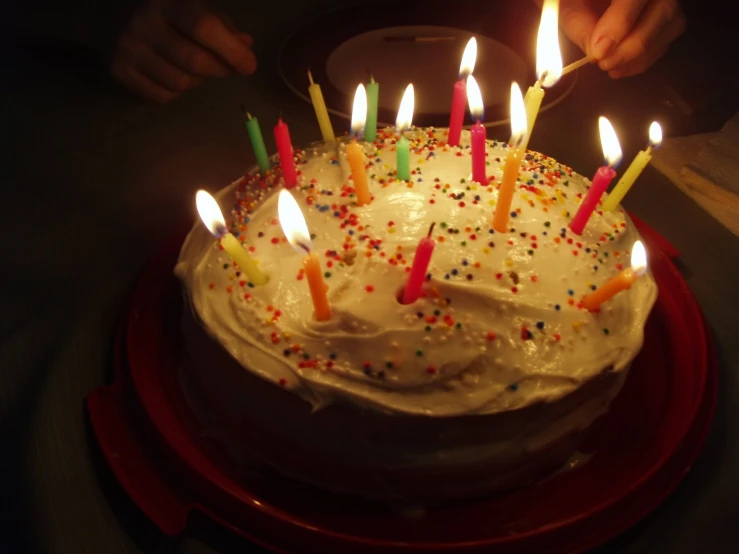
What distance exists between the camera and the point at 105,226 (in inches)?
89.7

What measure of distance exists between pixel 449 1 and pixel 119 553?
9.96ft

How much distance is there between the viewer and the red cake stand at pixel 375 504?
1.44 metres

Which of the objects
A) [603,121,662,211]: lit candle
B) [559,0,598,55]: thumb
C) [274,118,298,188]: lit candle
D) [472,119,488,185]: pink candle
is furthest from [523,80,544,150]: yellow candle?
[559,0,598,55]: thumb

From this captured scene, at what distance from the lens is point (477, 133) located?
1578 millimetres

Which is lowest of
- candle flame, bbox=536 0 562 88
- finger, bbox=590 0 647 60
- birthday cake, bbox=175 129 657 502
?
birthday cake, bbox=175 129 657 502

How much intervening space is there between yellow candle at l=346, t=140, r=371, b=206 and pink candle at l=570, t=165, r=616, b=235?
578 mm

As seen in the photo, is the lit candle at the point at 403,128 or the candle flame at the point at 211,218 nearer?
the candle flame at the point at 211,218

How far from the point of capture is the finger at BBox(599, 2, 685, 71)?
2102 mm

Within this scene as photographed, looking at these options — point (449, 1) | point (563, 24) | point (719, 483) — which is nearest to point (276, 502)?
point (719, 483)

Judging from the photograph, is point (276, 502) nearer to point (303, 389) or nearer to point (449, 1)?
point (303, 389)

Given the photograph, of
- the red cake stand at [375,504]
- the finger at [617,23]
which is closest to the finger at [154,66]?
the red cake stand at [375,504]

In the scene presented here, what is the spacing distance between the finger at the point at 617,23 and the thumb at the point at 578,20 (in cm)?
12

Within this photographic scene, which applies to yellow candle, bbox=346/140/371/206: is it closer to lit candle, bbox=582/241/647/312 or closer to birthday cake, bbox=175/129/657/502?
birthday cake, bbox=175/129/657/502

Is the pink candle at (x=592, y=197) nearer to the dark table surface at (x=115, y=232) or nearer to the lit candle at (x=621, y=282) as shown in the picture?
the lit candle at (x=621, y=282)
